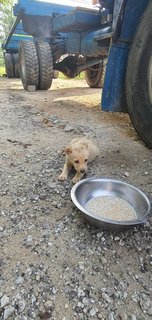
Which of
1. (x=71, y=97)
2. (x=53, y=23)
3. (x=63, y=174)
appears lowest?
(x=71, y=97)

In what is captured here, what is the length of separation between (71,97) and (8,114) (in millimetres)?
1783

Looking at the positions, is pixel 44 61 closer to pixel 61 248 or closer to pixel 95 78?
pixel 95 78

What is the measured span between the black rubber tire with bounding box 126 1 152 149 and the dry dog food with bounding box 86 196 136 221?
0.93 meters

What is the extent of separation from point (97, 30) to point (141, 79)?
6.19 ft

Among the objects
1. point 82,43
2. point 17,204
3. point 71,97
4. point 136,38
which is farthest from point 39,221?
point 71,97

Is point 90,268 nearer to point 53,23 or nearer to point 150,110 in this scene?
point 150,110

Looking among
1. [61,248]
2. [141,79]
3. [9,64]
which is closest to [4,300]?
[61,248]

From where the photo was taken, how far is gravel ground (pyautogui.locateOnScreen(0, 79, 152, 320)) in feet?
4.06

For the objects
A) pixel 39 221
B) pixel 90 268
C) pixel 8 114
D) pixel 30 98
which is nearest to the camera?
pixel 90 268

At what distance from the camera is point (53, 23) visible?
5195 millimetres

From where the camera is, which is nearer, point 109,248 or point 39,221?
point 109,248

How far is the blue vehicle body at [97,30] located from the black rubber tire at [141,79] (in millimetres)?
131

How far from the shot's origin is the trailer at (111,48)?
2.40 m

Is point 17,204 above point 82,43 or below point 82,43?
below
